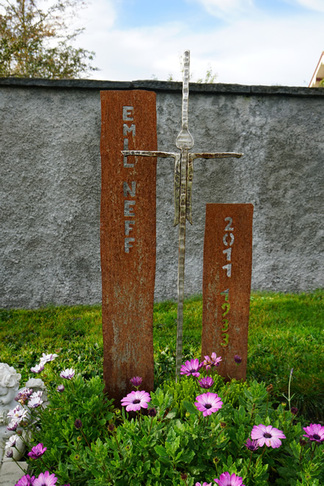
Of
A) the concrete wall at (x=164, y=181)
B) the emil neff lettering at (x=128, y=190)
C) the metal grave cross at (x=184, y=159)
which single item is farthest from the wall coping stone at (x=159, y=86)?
the metal grave cross at (x=184, y=159)

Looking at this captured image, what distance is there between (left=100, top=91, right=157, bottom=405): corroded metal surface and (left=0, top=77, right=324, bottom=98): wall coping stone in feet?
7.29

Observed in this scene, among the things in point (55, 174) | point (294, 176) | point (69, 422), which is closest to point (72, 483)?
point (69, 422)

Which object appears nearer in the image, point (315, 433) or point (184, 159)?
point (315, 433)

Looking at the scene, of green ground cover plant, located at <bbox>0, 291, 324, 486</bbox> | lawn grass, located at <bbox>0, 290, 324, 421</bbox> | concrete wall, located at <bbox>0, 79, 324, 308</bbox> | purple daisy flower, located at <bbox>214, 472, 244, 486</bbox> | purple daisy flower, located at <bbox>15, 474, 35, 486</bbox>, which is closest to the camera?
purple daisy flower, located at <bbox>214, 472, 244, 486</bbox>

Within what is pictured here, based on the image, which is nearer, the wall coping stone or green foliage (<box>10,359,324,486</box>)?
green foliage (<box>10,359,324,486</box>)

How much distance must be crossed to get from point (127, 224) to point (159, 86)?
2.75 meters

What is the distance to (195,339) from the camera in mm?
4039

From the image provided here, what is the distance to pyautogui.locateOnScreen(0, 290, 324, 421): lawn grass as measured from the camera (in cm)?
321

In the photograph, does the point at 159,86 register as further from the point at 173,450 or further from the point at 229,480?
the point at 229,480

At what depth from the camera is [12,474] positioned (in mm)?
2227

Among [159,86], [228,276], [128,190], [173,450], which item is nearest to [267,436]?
[173,450]

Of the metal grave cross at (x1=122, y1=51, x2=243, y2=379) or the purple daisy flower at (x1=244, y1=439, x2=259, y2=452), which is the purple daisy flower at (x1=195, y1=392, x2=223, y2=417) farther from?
the metal grave cross at (x1=122, y1=51, x2=243, y2=379)

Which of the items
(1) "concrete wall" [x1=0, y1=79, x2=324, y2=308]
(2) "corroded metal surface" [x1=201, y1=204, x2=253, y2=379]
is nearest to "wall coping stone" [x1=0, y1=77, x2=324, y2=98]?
(1) "concrete wall" [x1=0, y1=79, x2=324, y2=308]

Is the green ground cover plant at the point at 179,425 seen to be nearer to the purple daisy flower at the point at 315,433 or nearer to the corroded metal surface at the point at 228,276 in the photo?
the purple daisy flower at the point at 315,433
